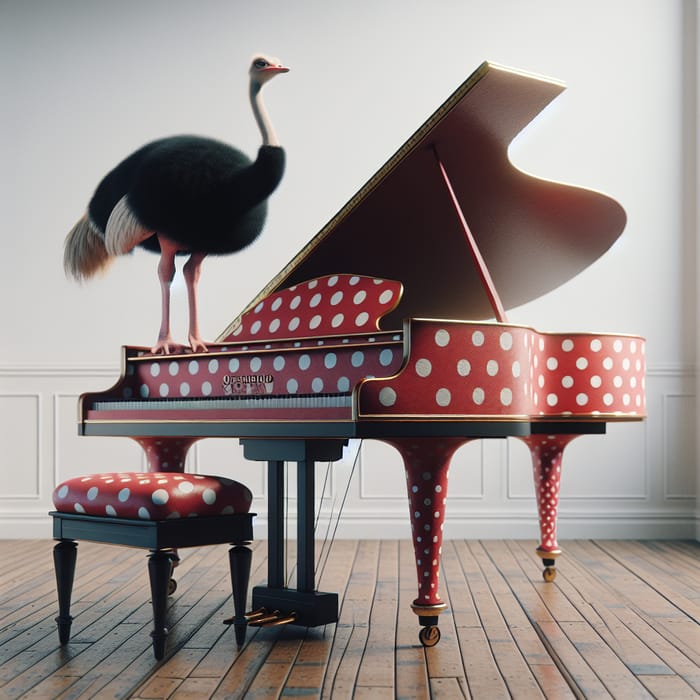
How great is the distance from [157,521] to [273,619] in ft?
1.80

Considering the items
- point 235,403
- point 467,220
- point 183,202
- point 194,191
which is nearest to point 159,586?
point 235,403

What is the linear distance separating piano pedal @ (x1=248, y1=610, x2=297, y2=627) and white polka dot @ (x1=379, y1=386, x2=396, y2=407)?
2.71 feet

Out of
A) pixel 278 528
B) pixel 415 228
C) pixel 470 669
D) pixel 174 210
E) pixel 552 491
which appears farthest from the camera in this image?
pixel 174 210

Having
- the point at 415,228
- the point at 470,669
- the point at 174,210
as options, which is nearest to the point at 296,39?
the point at 174,210

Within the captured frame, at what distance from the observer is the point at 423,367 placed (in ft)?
8.36

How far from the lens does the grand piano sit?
8.52 ft

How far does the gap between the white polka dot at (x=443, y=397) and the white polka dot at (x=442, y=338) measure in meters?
0.12

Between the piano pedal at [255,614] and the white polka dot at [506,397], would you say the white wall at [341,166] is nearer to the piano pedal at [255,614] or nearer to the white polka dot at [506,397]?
the piano pedal at [255,614]

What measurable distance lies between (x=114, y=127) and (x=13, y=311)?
47.2 inches

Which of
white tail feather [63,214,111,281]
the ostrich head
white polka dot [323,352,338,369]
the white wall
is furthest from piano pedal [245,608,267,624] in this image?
white tail feather [63,214,111,281]

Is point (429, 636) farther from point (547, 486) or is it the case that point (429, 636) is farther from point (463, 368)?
point (547, 486)

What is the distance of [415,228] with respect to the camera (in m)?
3.22

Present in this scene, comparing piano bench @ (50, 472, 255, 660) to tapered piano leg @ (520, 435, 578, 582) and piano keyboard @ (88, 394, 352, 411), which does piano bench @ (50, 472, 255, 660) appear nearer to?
piano keyboard @ (88, 394, 352, 411)

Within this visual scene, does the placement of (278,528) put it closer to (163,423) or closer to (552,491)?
(163,423)
